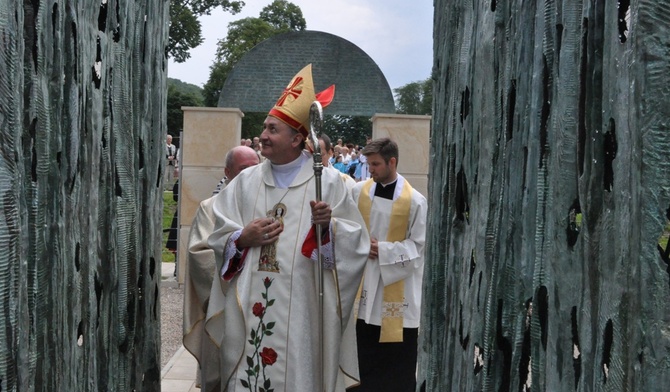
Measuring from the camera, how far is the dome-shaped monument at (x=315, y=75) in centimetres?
1377

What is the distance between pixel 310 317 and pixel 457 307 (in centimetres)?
200

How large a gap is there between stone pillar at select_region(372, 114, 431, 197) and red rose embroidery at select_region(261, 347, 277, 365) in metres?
5.90

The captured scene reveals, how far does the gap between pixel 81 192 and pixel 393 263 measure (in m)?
3.00

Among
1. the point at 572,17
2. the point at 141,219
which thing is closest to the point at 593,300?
the point at 572,17

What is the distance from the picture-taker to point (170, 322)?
29.1ft

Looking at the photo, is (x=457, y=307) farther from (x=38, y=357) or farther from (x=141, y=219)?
(x=141, y=219)

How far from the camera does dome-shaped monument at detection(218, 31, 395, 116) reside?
45.2ft

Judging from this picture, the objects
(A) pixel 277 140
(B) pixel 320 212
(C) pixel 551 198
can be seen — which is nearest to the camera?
(C) pixel 551 198

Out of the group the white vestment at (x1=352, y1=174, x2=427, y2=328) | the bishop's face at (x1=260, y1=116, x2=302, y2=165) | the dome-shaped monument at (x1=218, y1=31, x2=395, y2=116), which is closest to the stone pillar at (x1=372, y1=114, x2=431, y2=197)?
the dome-shaped monument at (x1=218, y1=31, x2=395, y2=116)

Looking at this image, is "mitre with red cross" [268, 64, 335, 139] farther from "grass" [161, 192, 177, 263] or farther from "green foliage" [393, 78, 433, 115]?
"green foliage" [393, 78, 433, 115]

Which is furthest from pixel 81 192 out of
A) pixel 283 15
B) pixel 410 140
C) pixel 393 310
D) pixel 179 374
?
pixel 283 15

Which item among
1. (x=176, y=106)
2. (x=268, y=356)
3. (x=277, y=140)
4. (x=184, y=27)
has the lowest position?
(x=268, y=356)

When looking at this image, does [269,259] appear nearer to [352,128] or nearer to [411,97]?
[352,128]

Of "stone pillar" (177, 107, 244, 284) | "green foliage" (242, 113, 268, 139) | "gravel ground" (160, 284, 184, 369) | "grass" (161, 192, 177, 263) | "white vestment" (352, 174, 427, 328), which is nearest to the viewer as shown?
"white vestment" (352, 174, 427, 328)
